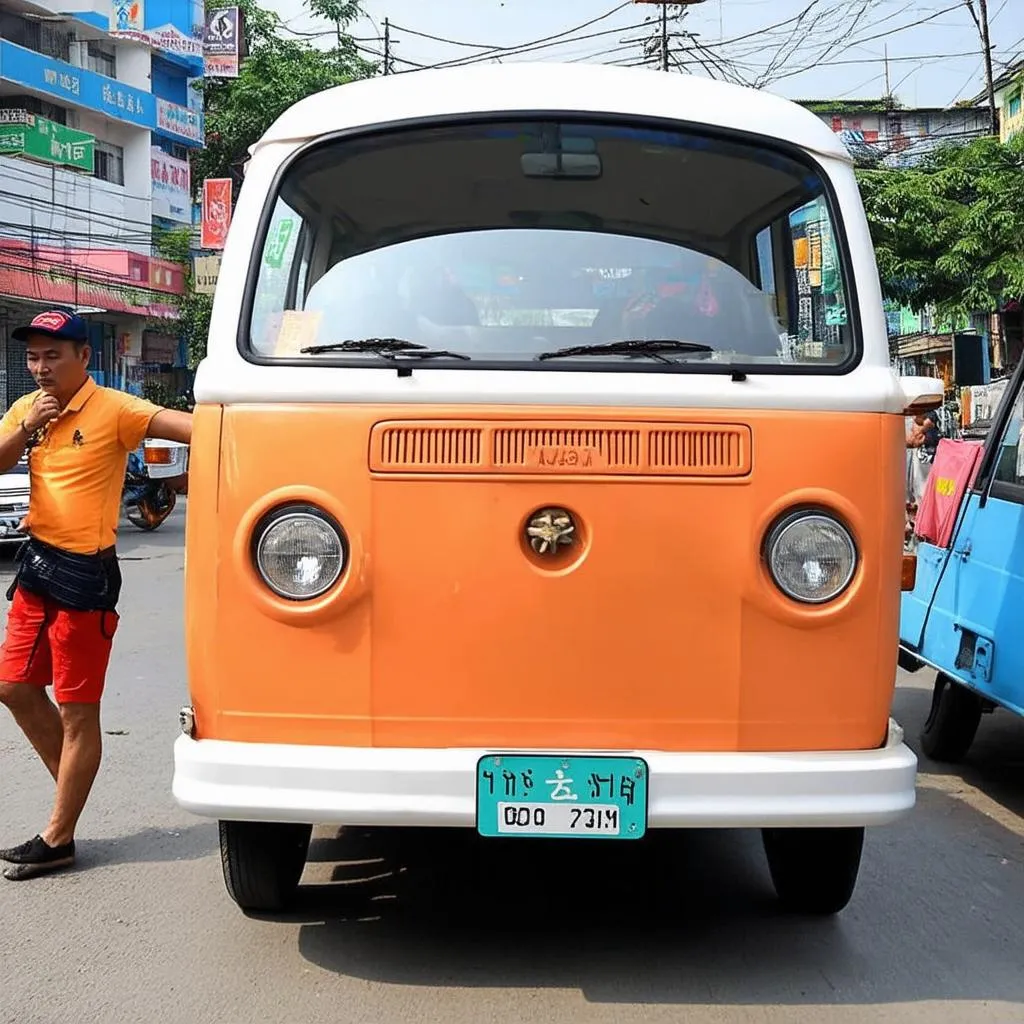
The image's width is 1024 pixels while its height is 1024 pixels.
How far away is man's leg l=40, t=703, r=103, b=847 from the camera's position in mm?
4547

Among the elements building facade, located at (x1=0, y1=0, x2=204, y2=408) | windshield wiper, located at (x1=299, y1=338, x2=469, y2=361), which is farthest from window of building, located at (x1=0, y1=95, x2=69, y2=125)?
windshield wiper, located at (x1=299, y1=338, x2=469, y2=361)

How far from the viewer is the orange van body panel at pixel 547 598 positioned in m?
3.39

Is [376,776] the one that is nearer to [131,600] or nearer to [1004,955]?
[1004,955]

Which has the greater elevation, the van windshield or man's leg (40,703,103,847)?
the van windshield

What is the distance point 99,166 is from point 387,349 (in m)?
34.0

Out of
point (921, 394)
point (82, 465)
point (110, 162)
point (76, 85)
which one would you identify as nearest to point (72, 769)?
point (82, 465)

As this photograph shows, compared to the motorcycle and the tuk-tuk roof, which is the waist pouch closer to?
the tuk-tuk roof

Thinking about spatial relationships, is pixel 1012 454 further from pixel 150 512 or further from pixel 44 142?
pixel 44 142

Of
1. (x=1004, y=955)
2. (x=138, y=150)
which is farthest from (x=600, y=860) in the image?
(x=138, y=150)

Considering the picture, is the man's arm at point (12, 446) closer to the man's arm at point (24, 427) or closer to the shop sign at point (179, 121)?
the man's arm at point (24, 427)

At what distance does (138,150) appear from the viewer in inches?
1422

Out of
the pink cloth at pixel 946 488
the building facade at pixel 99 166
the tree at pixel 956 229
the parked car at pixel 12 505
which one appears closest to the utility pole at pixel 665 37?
the tree at pixel 956 229

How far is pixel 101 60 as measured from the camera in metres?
36.2

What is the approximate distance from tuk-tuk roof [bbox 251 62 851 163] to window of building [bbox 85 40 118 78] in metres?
34.4
